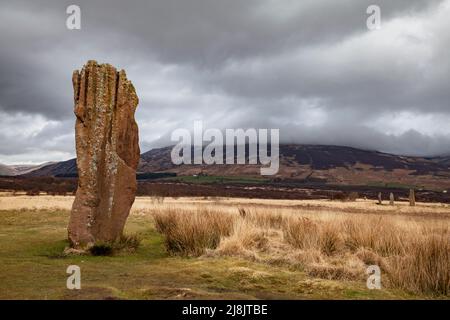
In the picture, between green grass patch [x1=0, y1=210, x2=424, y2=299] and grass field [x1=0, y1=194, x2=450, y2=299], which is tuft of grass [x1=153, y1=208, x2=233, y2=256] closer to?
grass field [x1=0, y1=194, x2=450, y2=299]

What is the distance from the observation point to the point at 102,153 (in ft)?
46.5

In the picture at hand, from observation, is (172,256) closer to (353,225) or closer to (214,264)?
(214,264)

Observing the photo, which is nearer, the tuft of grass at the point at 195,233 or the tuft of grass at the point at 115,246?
the tuft of grass at the point at 115,246

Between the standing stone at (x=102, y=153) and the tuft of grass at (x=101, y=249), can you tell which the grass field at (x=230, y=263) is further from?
the standing stone at (x=102, y=153)

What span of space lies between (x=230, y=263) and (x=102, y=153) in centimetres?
536

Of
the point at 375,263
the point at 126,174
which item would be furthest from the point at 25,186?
the point at 375,263

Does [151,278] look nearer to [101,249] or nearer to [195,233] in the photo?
[101,249]

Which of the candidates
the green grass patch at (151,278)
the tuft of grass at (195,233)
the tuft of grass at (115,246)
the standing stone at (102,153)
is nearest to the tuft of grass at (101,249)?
the tuft of grass at (115,246)

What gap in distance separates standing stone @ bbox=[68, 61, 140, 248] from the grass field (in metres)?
1.12

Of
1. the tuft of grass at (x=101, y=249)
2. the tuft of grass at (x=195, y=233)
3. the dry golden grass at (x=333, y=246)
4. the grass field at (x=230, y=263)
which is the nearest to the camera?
the grass field at (x=230, y=263)

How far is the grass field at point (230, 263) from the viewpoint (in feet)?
29.3

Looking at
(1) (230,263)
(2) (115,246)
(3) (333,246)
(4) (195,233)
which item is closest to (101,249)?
(2) (115,246)

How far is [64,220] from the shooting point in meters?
22.6

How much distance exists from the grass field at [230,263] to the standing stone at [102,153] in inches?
44.1
